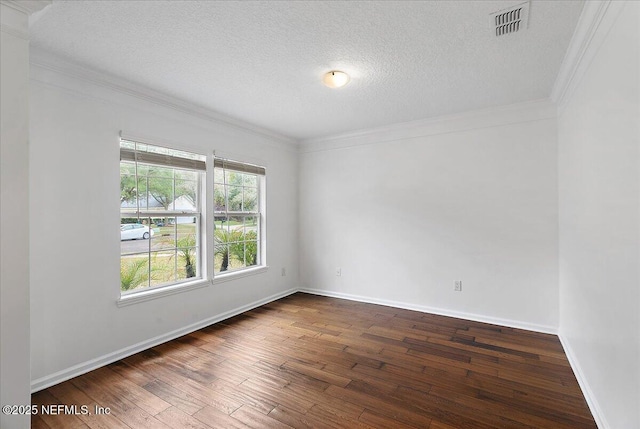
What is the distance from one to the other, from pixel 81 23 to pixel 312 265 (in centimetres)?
406

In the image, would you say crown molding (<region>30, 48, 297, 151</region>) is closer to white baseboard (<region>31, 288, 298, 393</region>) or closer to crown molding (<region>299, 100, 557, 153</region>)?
crown molding (<region>299, 100, 557, 153</region>)

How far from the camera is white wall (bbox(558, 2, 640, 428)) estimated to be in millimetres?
1442

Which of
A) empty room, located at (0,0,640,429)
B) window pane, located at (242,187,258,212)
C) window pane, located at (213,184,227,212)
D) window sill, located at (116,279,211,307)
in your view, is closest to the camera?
empty room, located at (0,0,640,429)

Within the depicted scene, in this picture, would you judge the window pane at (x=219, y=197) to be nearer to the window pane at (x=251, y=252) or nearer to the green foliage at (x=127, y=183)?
the window pane at (x=251, y=252)

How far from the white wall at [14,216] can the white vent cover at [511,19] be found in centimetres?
285

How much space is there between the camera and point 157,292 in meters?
3.14

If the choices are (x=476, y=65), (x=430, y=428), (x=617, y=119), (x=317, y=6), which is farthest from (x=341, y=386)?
(x=476, y=65)

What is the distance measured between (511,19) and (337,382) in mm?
2882

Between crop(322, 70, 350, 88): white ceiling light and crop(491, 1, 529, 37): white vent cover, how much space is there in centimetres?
119

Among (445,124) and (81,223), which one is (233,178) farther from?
(445,124)

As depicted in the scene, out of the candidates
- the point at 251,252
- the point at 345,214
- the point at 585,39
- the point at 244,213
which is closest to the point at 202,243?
the point at 244,213

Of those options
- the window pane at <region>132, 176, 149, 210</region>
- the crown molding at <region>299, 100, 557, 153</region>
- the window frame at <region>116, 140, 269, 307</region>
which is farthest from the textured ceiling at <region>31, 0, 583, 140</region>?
the window pane at <region>132, 176, 149, 210</region>

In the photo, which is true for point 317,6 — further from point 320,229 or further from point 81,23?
point 320,229

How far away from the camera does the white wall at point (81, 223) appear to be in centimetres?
236
